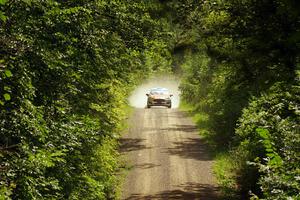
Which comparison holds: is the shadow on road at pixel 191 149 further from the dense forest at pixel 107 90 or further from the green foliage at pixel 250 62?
the green foliage at pixel 250 62

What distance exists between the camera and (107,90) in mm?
17391

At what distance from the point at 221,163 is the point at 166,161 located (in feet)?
8.07

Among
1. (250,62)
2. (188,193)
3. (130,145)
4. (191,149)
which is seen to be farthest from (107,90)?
(191,149)

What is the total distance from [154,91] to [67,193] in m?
28.0

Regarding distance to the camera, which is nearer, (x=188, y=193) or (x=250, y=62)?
(x=188, y=193)

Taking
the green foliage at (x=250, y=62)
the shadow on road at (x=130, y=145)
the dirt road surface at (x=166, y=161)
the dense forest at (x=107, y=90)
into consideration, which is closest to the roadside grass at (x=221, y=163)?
the dense forest at (x=107, y=90)

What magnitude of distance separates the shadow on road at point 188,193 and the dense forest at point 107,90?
0.64 metres

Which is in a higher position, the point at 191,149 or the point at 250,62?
the point at 250,62

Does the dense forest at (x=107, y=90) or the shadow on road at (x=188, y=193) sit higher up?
the dense forest at (x=107, y=90)

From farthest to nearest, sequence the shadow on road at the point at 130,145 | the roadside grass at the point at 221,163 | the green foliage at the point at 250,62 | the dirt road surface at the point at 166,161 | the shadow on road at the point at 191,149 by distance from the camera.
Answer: the shadow on road at the point at 130,145
the shadow on road at the point at 191,149
the dirt road surface at the point at 166,161
the roadside grass at the point at 221,163
the green foliage at the point at 250,62

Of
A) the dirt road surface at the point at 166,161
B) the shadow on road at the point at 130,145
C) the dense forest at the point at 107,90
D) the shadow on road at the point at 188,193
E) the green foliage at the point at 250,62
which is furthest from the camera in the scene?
the shadow on road at the point at 130,145

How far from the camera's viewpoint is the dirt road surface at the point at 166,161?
55.4ft

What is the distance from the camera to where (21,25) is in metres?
8.19

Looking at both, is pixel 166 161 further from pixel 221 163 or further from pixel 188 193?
pixel 188 193
